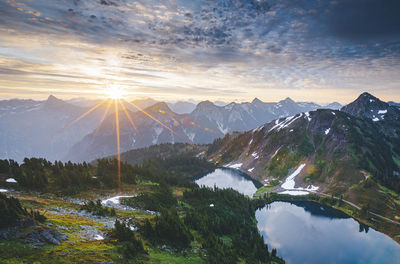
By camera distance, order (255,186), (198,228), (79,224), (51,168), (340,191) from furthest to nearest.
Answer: (255,186) < (340,191) < (51,168) < (198,228) < (79,224)

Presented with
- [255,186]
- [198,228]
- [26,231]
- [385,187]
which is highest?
[26,231]

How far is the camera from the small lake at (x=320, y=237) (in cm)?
7725

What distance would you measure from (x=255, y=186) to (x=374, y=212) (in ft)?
287

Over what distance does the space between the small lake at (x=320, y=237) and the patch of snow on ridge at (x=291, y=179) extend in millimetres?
35519

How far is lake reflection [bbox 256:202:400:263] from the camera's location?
3036 inches

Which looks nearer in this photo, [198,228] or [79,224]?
[79,224]

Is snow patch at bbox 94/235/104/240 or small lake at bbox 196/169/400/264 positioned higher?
snow patch at bbox 94/235/104/240

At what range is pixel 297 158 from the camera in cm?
19400

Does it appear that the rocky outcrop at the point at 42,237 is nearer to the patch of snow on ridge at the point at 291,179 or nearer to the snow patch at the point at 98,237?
the snow patch at the point at 98,237

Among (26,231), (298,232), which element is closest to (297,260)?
(298,232)

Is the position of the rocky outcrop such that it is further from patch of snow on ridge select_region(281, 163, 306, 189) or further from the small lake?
patch of snow on ridge select_region(281, 163, 306, 189)

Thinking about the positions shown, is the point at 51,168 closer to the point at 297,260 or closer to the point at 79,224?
the point at 79,224

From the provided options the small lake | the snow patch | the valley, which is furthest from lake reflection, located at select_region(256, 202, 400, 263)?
the snow patch

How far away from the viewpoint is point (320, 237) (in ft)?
→ 306
